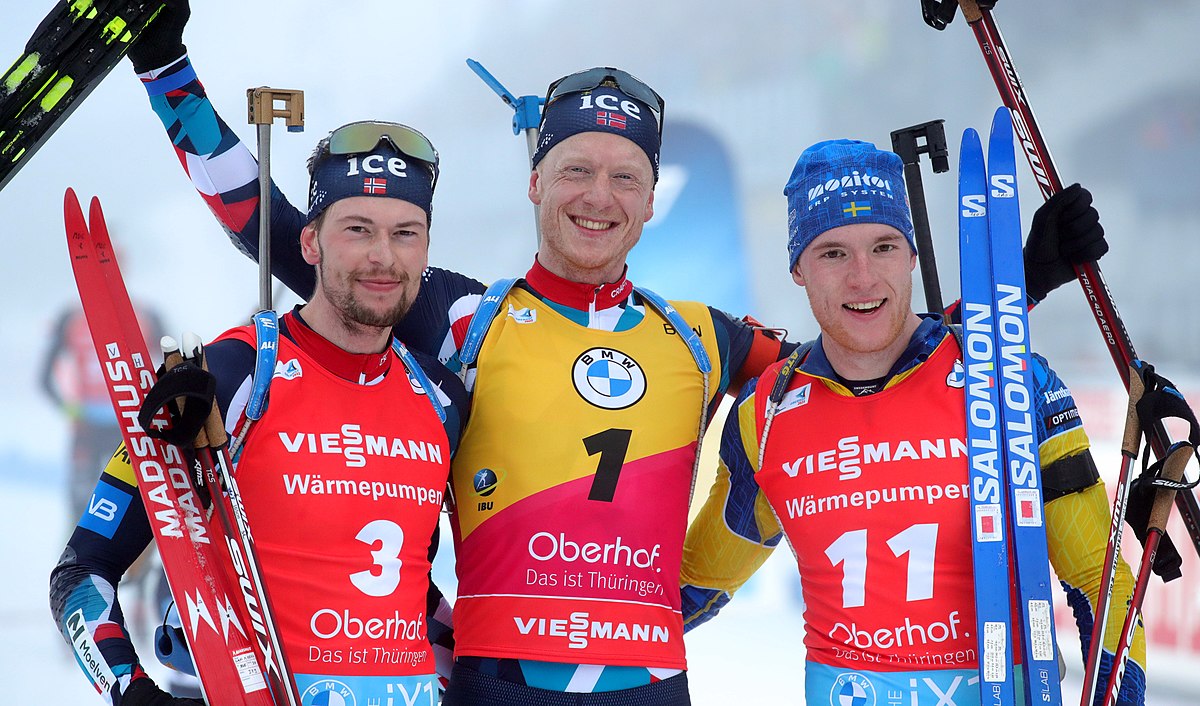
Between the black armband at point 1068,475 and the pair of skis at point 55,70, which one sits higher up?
the pair of skis at point 55,70

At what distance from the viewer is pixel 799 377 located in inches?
95.7

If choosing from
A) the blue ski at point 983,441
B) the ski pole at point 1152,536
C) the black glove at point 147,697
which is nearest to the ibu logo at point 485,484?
the black glove at point 147,697

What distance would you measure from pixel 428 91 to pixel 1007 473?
410 centimetres

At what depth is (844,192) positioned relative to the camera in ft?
7.64

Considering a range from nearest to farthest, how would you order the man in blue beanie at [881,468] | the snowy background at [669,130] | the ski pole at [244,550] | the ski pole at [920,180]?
the ski pole at [244,550], the man in blue beanie at [881,468], the ski pole at [920,180], the snowy background at [669,130]

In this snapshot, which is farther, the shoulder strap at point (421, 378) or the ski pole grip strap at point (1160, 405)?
the shoulder strap at point (421, 378)

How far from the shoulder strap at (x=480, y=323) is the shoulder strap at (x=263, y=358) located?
1.40 ft

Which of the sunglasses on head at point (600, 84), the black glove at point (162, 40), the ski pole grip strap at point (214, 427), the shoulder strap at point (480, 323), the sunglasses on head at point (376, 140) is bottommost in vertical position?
the ski pole grip strap at point (214, 427)

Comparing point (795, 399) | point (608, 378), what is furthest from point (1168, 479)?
point (608, 378)

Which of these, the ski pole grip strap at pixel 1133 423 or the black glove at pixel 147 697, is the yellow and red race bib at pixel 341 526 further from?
the ski pole grip strap at pixel 1133 423

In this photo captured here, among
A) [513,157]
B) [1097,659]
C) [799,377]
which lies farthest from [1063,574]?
[513,157]

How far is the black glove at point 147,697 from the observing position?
193 cm

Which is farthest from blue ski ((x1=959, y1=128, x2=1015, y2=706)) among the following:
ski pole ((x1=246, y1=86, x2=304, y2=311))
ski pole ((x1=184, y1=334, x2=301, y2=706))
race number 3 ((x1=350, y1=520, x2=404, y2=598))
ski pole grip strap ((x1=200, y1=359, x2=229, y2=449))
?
ski pole ((x1=246, y1=86, x2=304, y2=311))

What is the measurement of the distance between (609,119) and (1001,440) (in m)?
1.15
